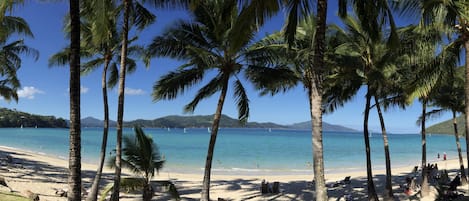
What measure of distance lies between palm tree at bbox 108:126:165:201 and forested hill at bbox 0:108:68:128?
391 feet

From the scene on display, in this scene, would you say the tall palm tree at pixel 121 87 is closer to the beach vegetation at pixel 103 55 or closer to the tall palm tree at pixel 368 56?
the beach vegetation at pixel 103 55

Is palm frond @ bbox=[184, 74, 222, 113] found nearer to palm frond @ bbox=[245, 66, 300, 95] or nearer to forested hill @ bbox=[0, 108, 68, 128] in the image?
palm frond @ bbox=[245, 66, 300, 95]

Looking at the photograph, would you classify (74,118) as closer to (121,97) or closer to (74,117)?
(74,117)

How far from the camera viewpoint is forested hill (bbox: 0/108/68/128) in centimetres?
11857

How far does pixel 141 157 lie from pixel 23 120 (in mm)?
142674

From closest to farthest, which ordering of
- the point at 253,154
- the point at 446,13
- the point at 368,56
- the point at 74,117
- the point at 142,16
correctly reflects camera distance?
the point at 74,117 < the point at 446,13 < the point at 142,16 < the point at 368,56 < the point at 253,154

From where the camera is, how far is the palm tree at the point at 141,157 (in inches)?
412

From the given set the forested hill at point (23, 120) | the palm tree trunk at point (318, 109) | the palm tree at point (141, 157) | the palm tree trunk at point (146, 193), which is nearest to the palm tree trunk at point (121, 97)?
the palm tree at point (141, 157)

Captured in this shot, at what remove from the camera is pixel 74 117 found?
547 centimetres

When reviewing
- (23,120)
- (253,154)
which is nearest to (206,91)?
(253,154)

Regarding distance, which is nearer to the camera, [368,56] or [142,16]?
[142,16]

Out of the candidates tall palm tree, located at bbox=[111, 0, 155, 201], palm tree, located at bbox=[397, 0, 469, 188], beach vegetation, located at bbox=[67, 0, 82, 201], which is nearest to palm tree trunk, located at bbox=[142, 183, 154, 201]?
tall palm tree, located at bbox=[111, 0, 155, 201]

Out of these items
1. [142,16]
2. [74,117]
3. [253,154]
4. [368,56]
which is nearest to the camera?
[74,117]

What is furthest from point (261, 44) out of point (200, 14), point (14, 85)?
point (14, 85)
